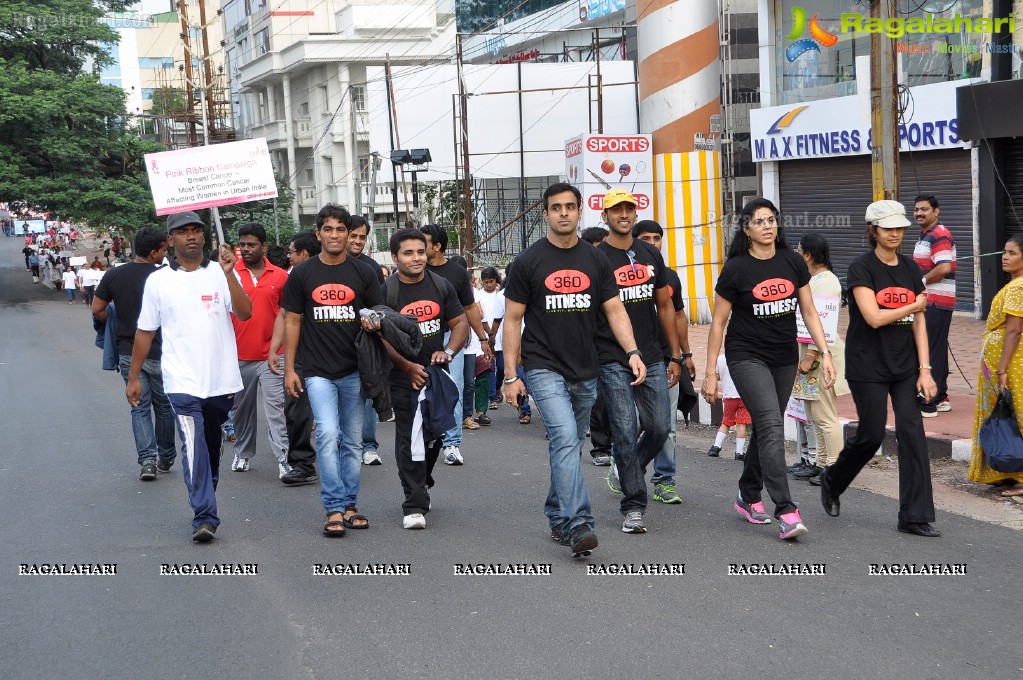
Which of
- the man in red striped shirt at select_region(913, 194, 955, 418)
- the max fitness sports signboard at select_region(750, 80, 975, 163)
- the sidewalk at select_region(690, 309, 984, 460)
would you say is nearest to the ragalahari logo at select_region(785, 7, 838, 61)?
the max fitness sports signboard at select_region(750, 80, 975, 163)

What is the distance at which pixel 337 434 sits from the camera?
263 inches

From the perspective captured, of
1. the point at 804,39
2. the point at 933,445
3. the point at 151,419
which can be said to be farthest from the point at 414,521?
the point at 804,39

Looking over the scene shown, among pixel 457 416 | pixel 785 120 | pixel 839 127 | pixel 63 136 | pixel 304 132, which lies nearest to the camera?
pixel 457 416

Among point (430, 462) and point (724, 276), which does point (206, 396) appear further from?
point (724, 276)

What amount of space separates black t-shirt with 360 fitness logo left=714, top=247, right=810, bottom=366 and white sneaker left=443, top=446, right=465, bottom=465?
3228 mm

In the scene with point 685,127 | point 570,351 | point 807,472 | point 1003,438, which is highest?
point 685,127

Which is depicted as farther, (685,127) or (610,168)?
(685,127)

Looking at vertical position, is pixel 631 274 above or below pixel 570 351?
above

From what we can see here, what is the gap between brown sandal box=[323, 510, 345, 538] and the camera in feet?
21.5

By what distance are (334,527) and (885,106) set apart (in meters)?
6.75

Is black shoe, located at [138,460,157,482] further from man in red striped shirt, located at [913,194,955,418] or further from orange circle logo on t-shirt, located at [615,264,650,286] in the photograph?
man in red striped shirt, located at [913,194,955,418]

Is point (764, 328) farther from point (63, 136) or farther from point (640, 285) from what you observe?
point (63, 136)

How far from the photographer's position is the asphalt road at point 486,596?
4.52 metres

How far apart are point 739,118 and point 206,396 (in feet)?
84.4
